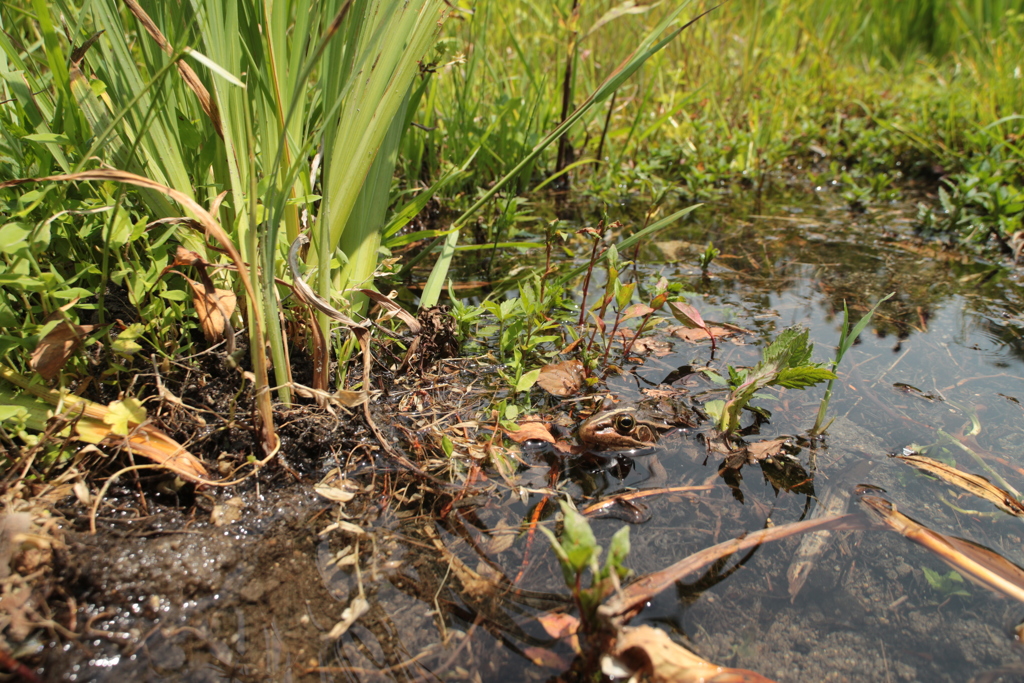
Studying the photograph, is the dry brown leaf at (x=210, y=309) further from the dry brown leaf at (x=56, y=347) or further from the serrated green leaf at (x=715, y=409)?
the serrated green leaf at (x=715, y=409)

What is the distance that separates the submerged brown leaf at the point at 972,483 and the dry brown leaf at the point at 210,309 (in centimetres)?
167

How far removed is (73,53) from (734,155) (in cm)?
323

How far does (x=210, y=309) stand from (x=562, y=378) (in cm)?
93

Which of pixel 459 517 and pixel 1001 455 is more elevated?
pixel 1001 455

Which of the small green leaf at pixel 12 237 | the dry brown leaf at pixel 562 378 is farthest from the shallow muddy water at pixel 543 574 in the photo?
the small green leaf at pixel 12 237

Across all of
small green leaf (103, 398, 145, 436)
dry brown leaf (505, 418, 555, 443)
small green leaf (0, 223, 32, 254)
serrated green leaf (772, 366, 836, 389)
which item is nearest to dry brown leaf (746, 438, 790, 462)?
serrated green leaf (772, 366, 836, 389)

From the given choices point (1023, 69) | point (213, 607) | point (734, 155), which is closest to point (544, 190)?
point (734, 155)

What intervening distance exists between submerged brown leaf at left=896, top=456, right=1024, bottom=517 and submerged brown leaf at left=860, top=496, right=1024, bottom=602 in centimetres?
18

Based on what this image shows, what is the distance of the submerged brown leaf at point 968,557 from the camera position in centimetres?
120

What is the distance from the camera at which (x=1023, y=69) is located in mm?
3820

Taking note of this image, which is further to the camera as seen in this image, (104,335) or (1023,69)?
(1023,69)

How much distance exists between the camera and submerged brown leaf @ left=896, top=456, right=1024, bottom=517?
1.38 metres

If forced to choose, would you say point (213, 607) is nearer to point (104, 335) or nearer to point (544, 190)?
point (104, 335)

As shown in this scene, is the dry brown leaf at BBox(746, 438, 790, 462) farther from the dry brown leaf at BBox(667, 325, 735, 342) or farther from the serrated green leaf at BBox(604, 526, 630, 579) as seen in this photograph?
the serrated green leaf at BBox(604, 526, 630, 579)
